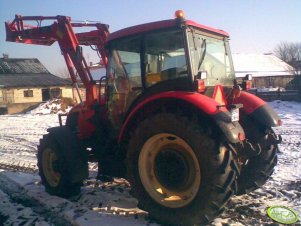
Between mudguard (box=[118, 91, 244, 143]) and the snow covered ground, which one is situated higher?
mudguard (box=[118, 91, 244, 143])

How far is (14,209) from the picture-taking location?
15.8 ft

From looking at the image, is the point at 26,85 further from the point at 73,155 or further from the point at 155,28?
the point at 155,28

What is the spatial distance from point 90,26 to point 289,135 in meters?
7.09

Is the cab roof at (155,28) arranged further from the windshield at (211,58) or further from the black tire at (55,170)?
the black tire at (55,170)

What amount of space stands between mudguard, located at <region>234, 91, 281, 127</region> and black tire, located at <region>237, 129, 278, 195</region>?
25 cm

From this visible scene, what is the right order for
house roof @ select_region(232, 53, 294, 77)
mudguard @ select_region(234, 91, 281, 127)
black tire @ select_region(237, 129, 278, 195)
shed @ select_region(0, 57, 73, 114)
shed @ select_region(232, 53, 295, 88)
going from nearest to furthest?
mudguard @ select_region(234, 91, 281, 127) → black tire @ select_region(237, 129, 278, 195) → shed @ select_region(0, 57, 73, 114) → shed @ select_region(232, 53, 295, 88) → house roof @ select_region(232, 53, 294, 77)

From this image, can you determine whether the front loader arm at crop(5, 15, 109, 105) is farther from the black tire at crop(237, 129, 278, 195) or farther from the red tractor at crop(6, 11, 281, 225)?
the black tire at crop(237, 129, 278, 195)

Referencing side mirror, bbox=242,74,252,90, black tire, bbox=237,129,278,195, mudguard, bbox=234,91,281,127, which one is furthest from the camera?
side mirror, bbox=242,74,252,90

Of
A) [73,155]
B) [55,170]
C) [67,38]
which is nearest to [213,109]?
[73,155]

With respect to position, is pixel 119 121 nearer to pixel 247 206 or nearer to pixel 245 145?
pixel 245 145

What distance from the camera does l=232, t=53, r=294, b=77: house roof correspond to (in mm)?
45325

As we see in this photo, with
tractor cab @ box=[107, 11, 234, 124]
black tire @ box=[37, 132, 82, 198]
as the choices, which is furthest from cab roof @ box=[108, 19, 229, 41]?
black tire @ box=[37, 132, 82, 198]

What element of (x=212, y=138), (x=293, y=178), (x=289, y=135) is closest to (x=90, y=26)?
(x=212, y=138)

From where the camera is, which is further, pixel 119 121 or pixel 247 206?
pixel 119 121
